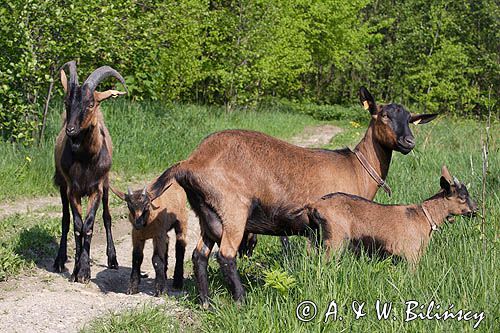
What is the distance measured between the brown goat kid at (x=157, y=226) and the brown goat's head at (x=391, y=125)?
2.09 meters

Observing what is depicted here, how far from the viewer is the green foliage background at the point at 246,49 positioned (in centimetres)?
1162

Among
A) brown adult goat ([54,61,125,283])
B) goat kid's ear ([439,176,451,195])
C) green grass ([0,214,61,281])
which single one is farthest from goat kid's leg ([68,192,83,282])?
goat kid's ear ([439,176,451,195])

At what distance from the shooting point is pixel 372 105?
707 centimetres

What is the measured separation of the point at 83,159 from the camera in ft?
25.4

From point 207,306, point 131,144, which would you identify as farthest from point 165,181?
point 131,144

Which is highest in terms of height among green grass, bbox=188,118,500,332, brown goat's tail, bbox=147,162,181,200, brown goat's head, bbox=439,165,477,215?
brown goat's tail, bbox=147,162,181,200

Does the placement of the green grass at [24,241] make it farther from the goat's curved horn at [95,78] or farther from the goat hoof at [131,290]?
the goat's curved horn at [95,78]

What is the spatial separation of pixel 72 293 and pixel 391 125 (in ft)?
10.9

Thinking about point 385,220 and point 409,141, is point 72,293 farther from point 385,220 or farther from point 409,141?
point 409,141

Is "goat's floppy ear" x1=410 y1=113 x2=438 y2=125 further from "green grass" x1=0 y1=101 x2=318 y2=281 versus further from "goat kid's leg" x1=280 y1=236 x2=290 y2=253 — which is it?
"green grass" x1=0 y1=101 x2=318 y2=281

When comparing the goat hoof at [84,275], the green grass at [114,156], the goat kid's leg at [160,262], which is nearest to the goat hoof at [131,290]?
the goat kid's leg at [160,262]

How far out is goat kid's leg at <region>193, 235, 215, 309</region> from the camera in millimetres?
6148

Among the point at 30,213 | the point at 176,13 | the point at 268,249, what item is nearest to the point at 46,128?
the point at 30,213

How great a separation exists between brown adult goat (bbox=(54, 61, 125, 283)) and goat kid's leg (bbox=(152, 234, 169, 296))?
0.82 metres
